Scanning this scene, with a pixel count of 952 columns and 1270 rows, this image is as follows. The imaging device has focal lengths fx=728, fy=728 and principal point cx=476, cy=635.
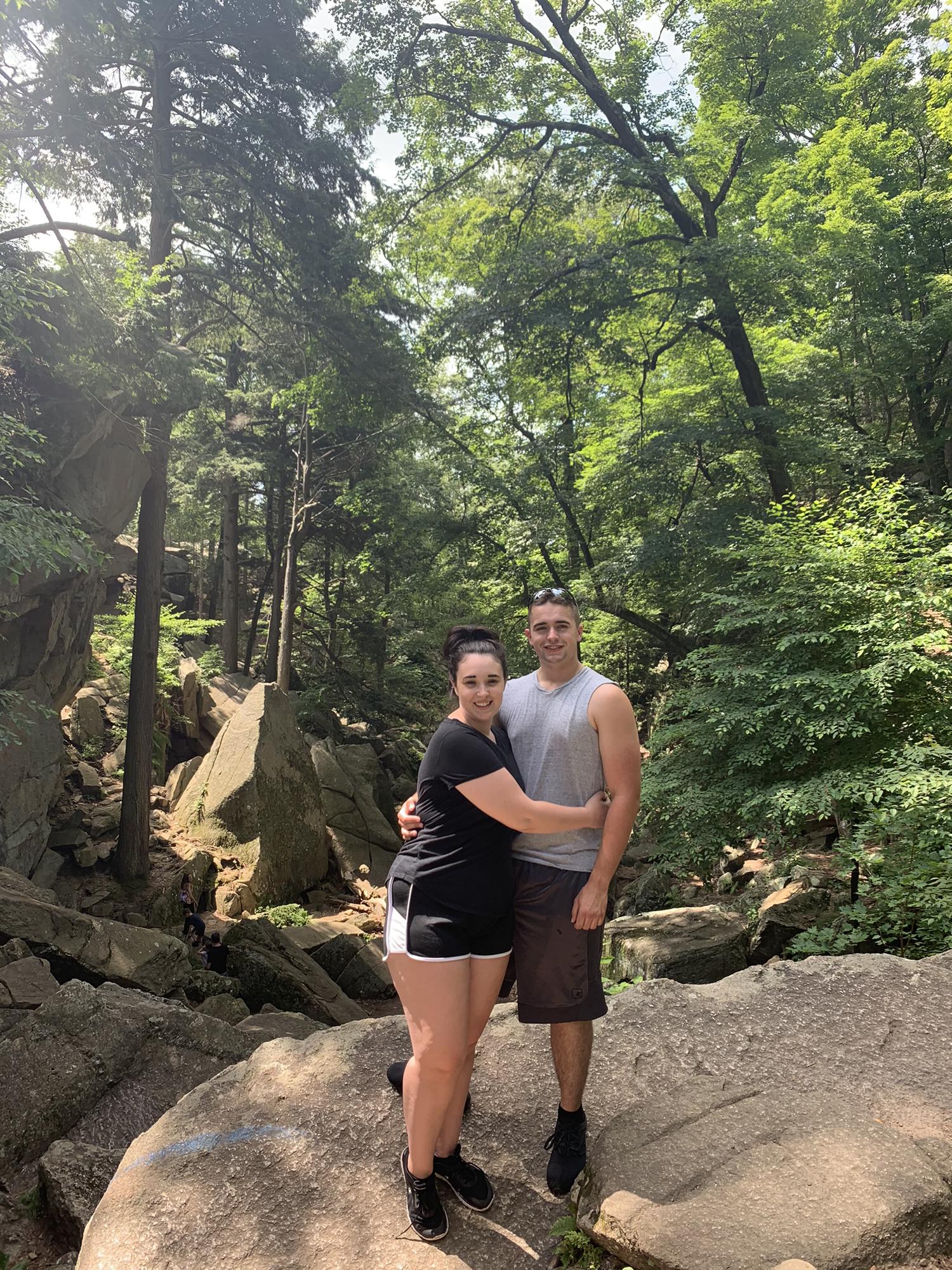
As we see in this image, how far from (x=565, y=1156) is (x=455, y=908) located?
105 centimetres

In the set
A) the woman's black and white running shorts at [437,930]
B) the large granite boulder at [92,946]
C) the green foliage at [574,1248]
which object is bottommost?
the large granite boulder at [92,946]

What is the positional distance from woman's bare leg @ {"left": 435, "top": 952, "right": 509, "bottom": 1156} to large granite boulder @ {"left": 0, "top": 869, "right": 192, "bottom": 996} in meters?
5.35

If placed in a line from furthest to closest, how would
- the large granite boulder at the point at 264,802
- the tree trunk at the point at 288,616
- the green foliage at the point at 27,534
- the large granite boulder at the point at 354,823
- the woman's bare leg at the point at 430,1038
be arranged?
the tree trunk at the point at 288,616
the large granite boulder at the point at 354,823
the large granite boulder at the point at 264,802
the green foliage at the point at 27,534
the woman's bare leg at the point at 430,1038

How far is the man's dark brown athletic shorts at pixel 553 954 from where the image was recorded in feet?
7.83

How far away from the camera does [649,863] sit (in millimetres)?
12328

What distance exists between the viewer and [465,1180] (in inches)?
94.4

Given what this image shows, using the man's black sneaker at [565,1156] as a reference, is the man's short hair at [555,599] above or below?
above

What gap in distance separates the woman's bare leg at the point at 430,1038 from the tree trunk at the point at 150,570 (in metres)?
9.95

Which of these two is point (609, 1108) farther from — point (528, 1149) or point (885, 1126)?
point (885, 1126)

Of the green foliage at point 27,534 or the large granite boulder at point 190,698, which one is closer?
the green foliage at point 27,534

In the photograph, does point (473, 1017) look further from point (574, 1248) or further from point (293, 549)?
point (293, 549)

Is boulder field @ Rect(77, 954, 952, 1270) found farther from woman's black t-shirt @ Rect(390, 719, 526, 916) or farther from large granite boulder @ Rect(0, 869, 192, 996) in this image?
large granite boulder @ Rect(0, 869, 192, 996)

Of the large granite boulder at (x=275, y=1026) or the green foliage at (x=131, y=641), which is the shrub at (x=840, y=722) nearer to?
the large granite boulder at (x=275, y=1026)

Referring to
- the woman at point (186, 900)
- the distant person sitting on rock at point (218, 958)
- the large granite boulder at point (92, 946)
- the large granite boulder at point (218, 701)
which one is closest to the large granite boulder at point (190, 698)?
the large granite boulder at point (218, 701)
